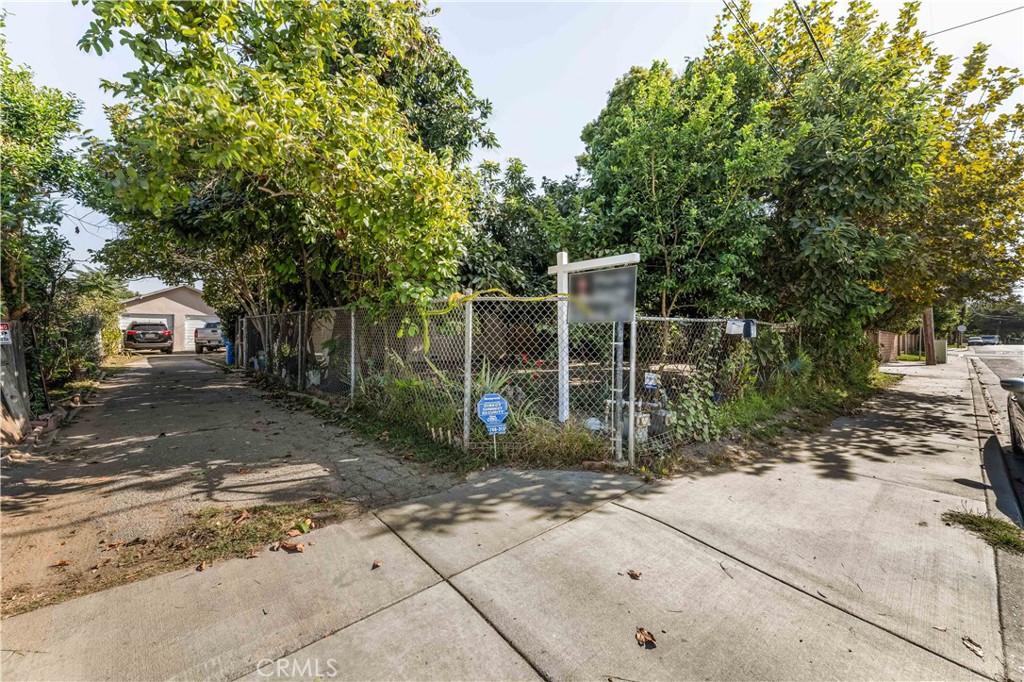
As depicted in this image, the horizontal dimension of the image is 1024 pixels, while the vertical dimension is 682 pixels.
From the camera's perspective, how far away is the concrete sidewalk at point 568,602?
1.90 m

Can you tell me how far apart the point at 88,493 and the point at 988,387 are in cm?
1982

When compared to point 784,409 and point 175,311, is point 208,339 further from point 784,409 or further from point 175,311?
point 784,409

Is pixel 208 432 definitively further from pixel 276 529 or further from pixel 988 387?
pixel 988 387

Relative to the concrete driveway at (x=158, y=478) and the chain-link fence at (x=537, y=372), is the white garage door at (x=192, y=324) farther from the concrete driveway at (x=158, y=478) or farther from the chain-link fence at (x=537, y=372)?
the chain-link fence at (x=537, y=372)

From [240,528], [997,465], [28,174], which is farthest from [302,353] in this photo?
[997,465]

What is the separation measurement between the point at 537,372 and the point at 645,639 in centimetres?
335

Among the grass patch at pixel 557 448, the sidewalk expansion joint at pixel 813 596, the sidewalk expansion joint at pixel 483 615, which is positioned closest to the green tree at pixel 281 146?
the grass patch at pixel 557 448

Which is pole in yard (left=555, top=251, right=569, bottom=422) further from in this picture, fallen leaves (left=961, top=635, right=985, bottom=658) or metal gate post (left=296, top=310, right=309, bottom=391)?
metal gate post (left=296, top=310, right=309, bottom=391)

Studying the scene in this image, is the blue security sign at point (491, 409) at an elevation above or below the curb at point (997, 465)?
above

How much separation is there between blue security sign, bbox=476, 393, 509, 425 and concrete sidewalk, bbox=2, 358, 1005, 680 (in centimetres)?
96

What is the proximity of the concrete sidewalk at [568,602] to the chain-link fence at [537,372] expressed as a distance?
1097 millimetres

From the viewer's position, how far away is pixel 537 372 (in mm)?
5199

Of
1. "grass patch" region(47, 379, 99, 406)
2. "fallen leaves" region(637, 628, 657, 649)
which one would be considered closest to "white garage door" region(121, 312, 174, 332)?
"grass patch" region(47, 379, 99, 406)

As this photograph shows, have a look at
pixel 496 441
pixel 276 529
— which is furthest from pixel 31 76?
pixel 496 441
